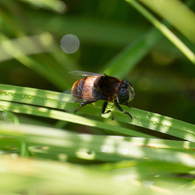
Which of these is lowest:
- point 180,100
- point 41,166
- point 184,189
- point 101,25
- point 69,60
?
point 184,189

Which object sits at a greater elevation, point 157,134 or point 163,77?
point 163,77

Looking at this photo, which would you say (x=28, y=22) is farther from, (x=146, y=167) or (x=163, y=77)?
(x=146, y=167)

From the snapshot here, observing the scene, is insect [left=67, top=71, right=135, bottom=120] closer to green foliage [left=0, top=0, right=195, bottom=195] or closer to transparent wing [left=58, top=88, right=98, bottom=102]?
transparent wing [left=58, top=88, right=98, bottom=102]

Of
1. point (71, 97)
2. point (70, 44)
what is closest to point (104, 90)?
point (71, 97)

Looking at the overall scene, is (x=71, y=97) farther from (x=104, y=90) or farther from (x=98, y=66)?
(x=98, y=66)

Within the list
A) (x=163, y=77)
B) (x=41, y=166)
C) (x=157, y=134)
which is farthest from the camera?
(x=163, y=77)

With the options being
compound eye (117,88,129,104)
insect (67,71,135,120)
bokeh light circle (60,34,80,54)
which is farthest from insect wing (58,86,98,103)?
bokeh light circle (60,34,80,54)

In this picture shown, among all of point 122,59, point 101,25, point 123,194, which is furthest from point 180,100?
point 123,194

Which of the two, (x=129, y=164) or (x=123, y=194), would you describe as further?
(x=129, y=164)
